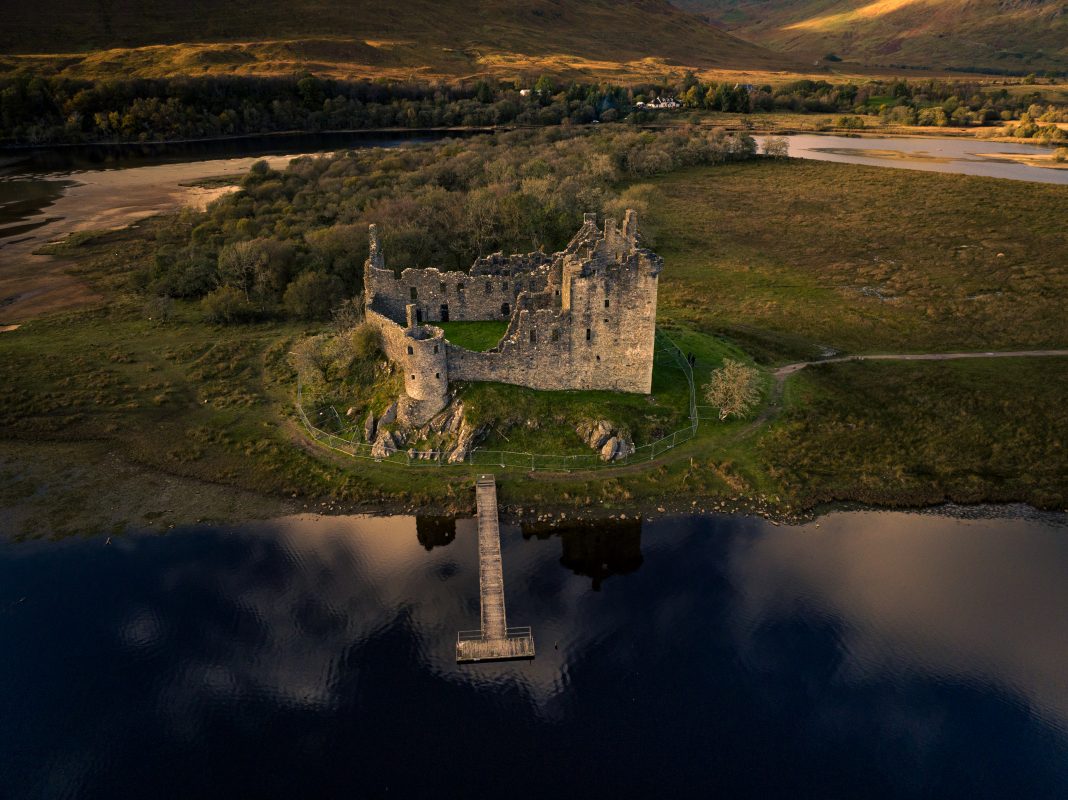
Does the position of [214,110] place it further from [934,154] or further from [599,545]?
[599,545]

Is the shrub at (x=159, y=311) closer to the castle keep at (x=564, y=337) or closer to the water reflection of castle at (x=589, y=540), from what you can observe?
the castle keep at (x=564, y=337)

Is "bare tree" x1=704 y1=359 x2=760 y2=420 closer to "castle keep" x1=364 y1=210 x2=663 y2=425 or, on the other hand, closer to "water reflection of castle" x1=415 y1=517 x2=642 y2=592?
"castle keep" x1=364 y1=210 x2=663 y2=425

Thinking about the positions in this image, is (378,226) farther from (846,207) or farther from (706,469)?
(846,207)

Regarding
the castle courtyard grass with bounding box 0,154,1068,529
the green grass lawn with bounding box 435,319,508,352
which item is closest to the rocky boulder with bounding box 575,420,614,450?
the castle courtyard grass with bounding box 0,154,1068,529

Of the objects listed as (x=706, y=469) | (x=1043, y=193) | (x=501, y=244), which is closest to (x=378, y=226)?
(x=501, y=244)

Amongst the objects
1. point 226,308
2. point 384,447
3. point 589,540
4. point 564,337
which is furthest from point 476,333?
point 226,308
